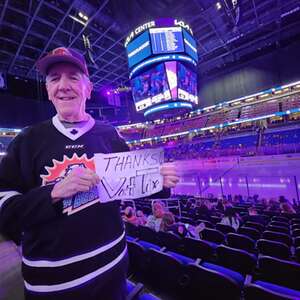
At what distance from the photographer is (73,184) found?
3.29 ft

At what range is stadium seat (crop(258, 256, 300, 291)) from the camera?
2.53m

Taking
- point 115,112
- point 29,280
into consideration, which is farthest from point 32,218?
point 115,112

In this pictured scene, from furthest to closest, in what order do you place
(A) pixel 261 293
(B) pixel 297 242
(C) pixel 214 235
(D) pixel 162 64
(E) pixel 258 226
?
1. (D) pixel 162 64
2. (E) pixel 258 226
3. (C) pixel 214 235
4. (B) pixel 297 242
5. (A) pixel 261 293

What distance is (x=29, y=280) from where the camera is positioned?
109 cm

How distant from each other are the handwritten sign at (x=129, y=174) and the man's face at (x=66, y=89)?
1.42 feet

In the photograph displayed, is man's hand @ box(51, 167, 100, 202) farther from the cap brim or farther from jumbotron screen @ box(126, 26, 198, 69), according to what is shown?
jumbotron screen @ box(126, 26, 198, 69)

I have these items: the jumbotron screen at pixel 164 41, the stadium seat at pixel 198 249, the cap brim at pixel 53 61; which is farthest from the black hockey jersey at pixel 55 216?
the jumbotron screen at pixel 164 41

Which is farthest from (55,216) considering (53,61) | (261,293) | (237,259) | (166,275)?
(237,259)

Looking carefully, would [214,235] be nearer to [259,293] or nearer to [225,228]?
[225,228]

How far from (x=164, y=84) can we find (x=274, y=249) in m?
8.23

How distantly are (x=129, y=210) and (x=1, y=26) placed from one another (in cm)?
1306

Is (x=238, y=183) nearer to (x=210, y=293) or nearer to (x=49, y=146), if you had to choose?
(x=210, y=293)

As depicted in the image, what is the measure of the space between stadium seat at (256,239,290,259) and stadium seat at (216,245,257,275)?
674mm

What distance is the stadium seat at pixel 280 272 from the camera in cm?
253
